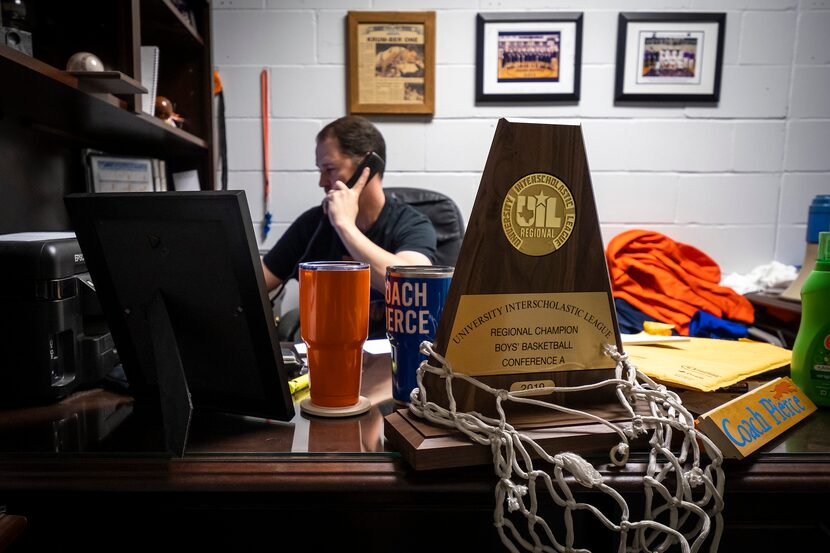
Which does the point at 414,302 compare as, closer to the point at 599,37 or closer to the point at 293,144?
the point at 293,144

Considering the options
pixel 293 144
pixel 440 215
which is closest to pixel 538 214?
pixel 440 215

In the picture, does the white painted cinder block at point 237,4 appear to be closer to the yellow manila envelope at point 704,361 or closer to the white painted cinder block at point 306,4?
the white painted cinder block at point 306,4

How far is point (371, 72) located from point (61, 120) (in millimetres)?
1218

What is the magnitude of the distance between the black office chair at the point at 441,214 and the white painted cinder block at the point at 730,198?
102cm

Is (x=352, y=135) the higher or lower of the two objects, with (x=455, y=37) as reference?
lower

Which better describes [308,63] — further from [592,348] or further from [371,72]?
[592,348]

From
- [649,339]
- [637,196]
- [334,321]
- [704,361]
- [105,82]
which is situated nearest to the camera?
[334,321]

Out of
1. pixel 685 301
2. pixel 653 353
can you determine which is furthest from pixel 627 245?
pixel 653 353

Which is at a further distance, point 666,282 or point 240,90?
point 240,90

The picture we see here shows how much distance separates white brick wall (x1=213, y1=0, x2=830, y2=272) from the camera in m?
2.37

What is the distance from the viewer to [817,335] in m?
0.72

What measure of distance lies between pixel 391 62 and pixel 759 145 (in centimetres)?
158

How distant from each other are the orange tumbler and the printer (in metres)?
0.35

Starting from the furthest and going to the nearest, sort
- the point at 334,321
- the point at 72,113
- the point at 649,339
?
the point at 72,113
the point at 649,339
the point at 334,321
